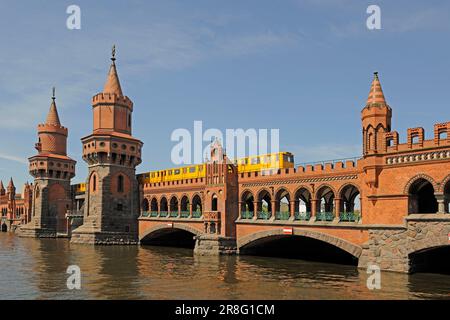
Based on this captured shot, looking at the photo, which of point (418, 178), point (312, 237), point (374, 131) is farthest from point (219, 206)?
point (418, 178)

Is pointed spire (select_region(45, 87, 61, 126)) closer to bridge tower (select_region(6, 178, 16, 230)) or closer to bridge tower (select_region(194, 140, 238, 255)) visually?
bridge tower (select_region(6, 178, 16, 230))

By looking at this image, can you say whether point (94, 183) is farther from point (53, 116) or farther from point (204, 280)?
point (204, 280)

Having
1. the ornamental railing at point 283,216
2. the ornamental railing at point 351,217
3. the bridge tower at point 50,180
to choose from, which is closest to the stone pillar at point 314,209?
the ornamental railing at point 351,217

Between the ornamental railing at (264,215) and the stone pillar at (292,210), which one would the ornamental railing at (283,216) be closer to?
the stone pillar at (292,210)

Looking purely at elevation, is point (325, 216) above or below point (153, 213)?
above

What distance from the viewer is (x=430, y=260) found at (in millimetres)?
31219

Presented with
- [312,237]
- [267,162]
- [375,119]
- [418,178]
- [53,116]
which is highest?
[53,116]

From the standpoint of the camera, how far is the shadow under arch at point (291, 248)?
40312 mm

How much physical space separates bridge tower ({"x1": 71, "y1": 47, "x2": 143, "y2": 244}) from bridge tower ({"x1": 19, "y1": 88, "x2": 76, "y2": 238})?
17089 mm

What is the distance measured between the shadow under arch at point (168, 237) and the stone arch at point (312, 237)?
1523cm

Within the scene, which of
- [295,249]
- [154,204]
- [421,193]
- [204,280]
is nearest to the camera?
[204,280]

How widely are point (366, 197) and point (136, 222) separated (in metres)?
35.8

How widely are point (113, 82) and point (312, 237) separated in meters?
38.5

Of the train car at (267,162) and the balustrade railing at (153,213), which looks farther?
the balustrade railing at (153,213)
